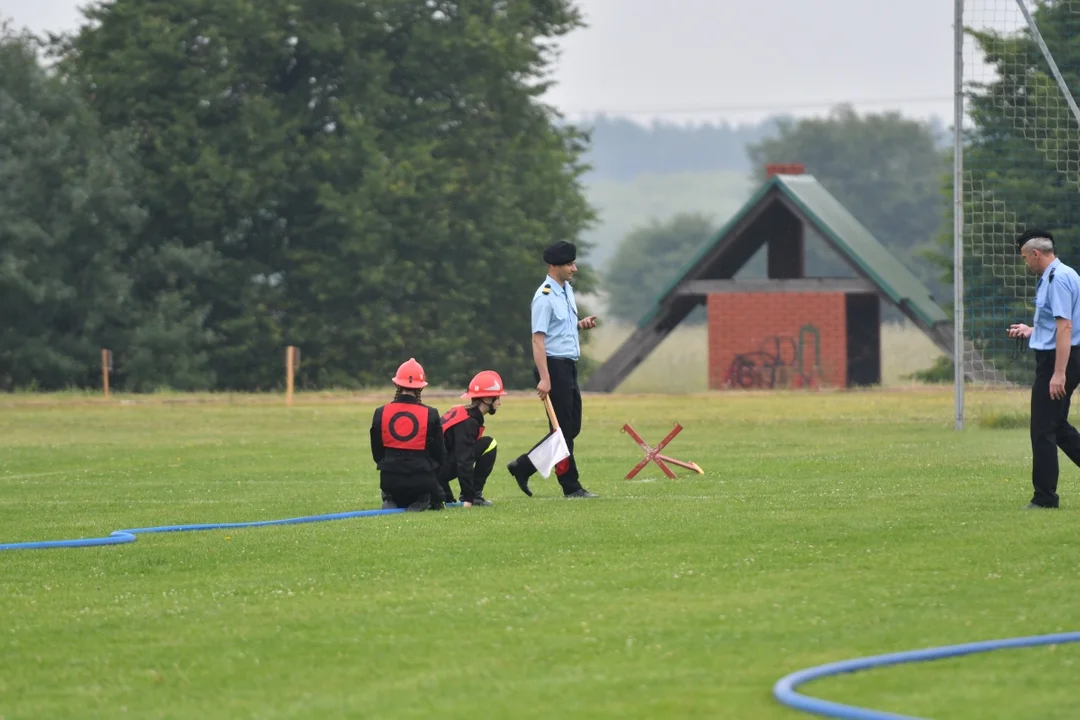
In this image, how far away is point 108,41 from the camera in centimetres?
5562

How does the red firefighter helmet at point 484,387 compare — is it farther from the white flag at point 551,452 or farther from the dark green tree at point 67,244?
the dark green tree at point 67,244

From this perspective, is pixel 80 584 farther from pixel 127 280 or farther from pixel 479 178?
pixel 479 178

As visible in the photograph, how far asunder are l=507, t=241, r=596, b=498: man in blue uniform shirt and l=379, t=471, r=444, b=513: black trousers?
102 cm

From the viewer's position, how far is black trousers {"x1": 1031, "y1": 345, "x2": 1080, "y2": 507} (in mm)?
13656

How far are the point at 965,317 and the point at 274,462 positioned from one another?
12.7m

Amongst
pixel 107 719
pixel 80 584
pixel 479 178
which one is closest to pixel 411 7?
pixel 479 178

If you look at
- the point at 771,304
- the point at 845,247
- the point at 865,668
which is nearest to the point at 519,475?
the point at 865,668

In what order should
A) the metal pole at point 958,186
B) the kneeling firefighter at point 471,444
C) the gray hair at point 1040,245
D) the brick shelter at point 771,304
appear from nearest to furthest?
1. the gray hair at point 1040,245
2. the kneeling firefighter at point 471,444
3. the metal pole at point 958,186
4. the brick shelter at point 771,304

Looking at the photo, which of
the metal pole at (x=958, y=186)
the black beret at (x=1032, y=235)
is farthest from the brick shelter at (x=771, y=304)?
the black beret at (x=1032, y=235)

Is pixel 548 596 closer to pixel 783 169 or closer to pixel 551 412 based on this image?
pixel 551 412

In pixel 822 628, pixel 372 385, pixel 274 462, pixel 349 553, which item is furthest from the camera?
pixel 372 385

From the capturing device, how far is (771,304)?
49812mm

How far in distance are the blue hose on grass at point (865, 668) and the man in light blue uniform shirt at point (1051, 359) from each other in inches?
218

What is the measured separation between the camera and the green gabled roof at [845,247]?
45.9m
